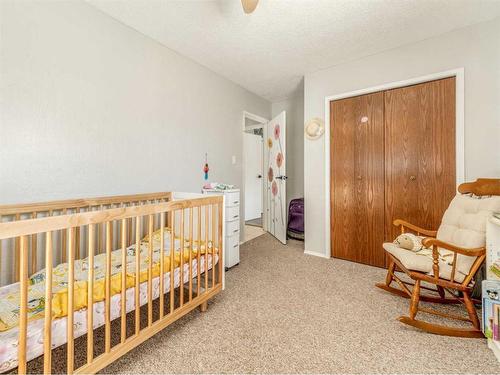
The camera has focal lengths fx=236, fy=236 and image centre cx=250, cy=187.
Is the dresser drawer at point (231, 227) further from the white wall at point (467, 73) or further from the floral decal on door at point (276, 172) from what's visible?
the white wall at point (467, 73)

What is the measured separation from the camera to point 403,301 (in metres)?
1.79

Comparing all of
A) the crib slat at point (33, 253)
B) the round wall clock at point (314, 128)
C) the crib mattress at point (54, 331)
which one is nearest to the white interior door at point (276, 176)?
the round wall clock at point (314, 128)

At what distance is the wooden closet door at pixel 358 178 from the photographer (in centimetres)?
251

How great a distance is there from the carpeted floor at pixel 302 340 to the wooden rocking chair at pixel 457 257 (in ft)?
0.30

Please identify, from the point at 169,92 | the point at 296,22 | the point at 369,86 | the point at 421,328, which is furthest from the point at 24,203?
the point at 369,86

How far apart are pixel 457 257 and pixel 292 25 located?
214cm

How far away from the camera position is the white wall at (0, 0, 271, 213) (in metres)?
1.50

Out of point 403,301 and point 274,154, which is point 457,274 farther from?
point 274,154

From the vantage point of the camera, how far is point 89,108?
5.99 feet

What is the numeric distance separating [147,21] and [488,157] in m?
3.06

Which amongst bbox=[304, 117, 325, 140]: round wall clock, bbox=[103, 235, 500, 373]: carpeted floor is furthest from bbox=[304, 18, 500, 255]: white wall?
bbox=[103, 235, 500, 373]: carpeted floor

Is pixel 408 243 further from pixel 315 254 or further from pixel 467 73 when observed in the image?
pixel 467 73

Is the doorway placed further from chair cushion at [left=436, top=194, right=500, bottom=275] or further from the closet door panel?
chair cushion at [left=436, top=194, right=500, bottom=275]

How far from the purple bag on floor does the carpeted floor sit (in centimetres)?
152
